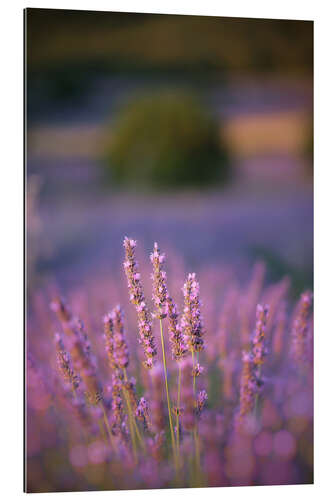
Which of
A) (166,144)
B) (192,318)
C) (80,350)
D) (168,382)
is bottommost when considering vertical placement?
(168,382)

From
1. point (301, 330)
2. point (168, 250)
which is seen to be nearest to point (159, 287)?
point (168, 250)

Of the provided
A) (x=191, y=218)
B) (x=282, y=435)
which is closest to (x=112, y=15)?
(x=191, y=218)

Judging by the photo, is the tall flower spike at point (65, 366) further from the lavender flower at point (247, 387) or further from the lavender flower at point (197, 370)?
the lavender flower at point (247, 387)

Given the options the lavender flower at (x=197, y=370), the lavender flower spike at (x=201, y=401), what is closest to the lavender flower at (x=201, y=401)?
the lavender flower spike at (x=201, y=401)

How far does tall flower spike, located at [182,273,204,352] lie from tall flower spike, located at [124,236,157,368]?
0.15 meters

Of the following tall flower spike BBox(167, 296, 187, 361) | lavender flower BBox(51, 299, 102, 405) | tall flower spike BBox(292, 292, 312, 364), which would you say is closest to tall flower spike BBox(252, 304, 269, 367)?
tall flower spike BBox(292, 292, 312, 364)

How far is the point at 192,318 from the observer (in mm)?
3277

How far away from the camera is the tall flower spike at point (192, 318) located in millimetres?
3279

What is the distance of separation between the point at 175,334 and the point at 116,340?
24 cm

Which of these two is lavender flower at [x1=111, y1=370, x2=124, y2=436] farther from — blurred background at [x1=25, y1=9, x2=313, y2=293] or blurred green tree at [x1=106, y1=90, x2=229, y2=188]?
blurred green tree at [x1=106, y1=90, x2=229, y2=188]

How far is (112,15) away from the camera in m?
3.43

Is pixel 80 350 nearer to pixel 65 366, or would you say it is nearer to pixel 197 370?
pixel 65 366
